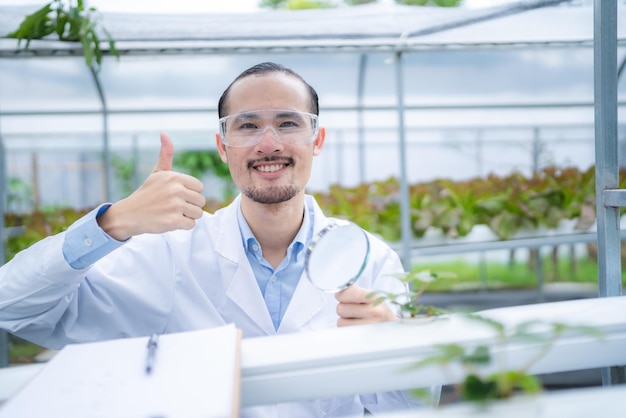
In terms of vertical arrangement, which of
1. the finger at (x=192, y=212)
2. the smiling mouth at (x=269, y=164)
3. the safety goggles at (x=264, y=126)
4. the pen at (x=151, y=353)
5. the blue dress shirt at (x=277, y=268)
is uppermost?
the safety goggles at (x=264, y=126)

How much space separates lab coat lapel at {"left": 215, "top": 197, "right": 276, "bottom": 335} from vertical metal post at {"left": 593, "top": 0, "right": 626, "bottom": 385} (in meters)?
0.85

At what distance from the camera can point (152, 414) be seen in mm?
613

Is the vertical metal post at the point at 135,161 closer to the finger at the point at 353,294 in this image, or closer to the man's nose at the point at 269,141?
the man's nose at the point at 269,141

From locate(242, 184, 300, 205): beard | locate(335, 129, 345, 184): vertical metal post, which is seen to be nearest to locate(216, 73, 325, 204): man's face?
locate(242, 184, 300, 205): beard

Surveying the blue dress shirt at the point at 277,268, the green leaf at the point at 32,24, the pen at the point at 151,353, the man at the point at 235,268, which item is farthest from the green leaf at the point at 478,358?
the green leaf at the point at 32,24

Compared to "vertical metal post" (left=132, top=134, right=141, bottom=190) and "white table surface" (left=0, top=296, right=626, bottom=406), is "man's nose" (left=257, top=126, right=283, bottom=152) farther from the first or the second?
"vertical metal post" (left=132, top=134, right=141, bottom=190)

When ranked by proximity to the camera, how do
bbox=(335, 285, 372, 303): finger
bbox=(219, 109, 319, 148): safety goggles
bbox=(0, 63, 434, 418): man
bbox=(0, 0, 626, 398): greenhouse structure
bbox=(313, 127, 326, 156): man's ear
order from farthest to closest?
bbox=(0, 0, 626, 398): greenhouse structure, bbox=(313, 127, 326, 156): man's ear, bbox=(219, 109, 319, 148): safety goggles, bbox=(0, 63, 434, 418): man, bbox=(335, 285, 372, 303): finger

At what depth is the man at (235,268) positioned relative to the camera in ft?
4.51

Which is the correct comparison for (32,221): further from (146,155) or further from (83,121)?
(146,155)

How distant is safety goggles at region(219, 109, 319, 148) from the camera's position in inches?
59.0

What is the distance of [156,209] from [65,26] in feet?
4.64

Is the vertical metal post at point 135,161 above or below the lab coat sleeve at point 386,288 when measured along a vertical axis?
above

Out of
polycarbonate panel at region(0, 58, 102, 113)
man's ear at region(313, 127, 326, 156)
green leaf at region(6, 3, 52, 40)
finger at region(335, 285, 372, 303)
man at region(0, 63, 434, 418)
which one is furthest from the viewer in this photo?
polycarbonate panel at region(0, 58, 102, 113)

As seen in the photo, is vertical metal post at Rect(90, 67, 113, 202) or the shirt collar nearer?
the shirt collar
